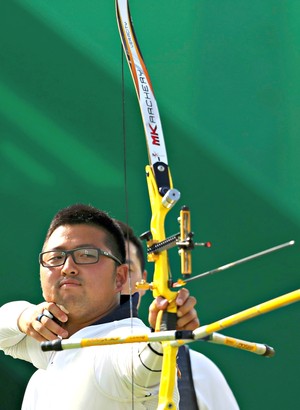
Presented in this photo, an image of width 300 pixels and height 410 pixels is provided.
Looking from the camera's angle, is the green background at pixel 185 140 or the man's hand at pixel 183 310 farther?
the green background at pixel 185 140

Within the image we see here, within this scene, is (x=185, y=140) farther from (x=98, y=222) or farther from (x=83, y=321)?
(x=83, y=321)

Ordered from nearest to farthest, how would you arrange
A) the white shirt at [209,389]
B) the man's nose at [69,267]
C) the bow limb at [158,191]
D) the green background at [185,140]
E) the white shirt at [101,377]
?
the bow limb at [158,191]
the white shirt at [101,377]
the man's nose at [69,267]
the white shirt at [209,389]
the green background at [185,140]

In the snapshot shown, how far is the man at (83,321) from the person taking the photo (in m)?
1.85

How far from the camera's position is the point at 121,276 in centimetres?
211

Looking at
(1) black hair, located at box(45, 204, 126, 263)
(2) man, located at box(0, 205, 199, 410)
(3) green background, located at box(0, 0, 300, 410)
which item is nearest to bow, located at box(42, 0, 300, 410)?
(2) man, located at box(0, 205, 199, 410)

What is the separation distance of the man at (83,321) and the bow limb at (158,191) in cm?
16

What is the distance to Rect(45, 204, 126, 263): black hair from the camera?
7.00ft

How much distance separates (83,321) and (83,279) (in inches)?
4.0

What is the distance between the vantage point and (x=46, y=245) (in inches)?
83.4

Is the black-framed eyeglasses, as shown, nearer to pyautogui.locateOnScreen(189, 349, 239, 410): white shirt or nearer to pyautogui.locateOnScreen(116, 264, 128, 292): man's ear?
pyautogui.locateOnScreen(116, 264, 128, 292): man's ear

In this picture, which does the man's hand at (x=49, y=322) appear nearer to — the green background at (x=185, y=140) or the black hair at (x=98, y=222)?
the black hair at (x=98, y=222)

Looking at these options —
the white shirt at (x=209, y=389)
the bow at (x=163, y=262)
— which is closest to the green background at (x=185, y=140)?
the white shirt at (x=209, y=389)

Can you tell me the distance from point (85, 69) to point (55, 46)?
0.15m

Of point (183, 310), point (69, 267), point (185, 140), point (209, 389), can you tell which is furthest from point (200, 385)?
point (185, 140)
